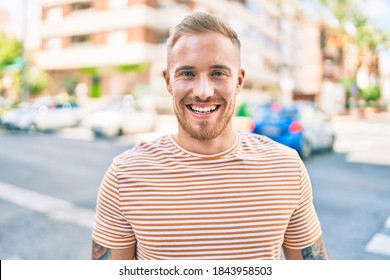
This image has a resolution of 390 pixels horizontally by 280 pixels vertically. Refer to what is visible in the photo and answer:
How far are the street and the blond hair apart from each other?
2.54m

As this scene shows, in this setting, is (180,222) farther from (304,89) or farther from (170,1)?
(304,89)

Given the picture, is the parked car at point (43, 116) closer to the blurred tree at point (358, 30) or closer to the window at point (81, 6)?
the window at point (81, 6)

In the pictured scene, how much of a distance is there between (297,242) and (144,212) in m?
0.54

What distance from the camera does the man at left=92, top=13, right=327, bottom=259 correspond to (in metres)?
1.26

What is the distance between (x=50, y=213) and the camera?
443 centimetres

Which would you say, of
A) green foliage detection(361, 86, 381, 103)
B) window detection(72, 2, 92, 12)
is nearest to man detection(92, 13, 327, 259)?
green foliage detection(361, 86, 381, 103)

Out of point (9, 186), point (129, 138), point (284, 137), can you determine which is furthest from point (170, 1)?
point (9, 186)

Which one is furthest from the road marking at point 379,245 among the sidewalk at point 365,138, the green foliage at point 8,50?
the green foliage at point 8,50

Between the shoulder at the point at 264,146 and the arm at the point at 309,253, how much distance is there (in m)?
0.33

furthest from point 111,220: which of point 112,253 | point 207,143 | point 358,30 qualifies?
point 358,30

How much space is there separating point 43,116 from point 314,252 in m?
14.7

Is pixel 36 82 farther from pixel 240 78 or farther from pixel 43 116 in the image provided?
pixel 240 78

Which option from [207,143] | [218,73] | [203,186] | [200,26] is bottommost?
[203,186]

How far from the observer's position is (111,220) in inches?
51.1
